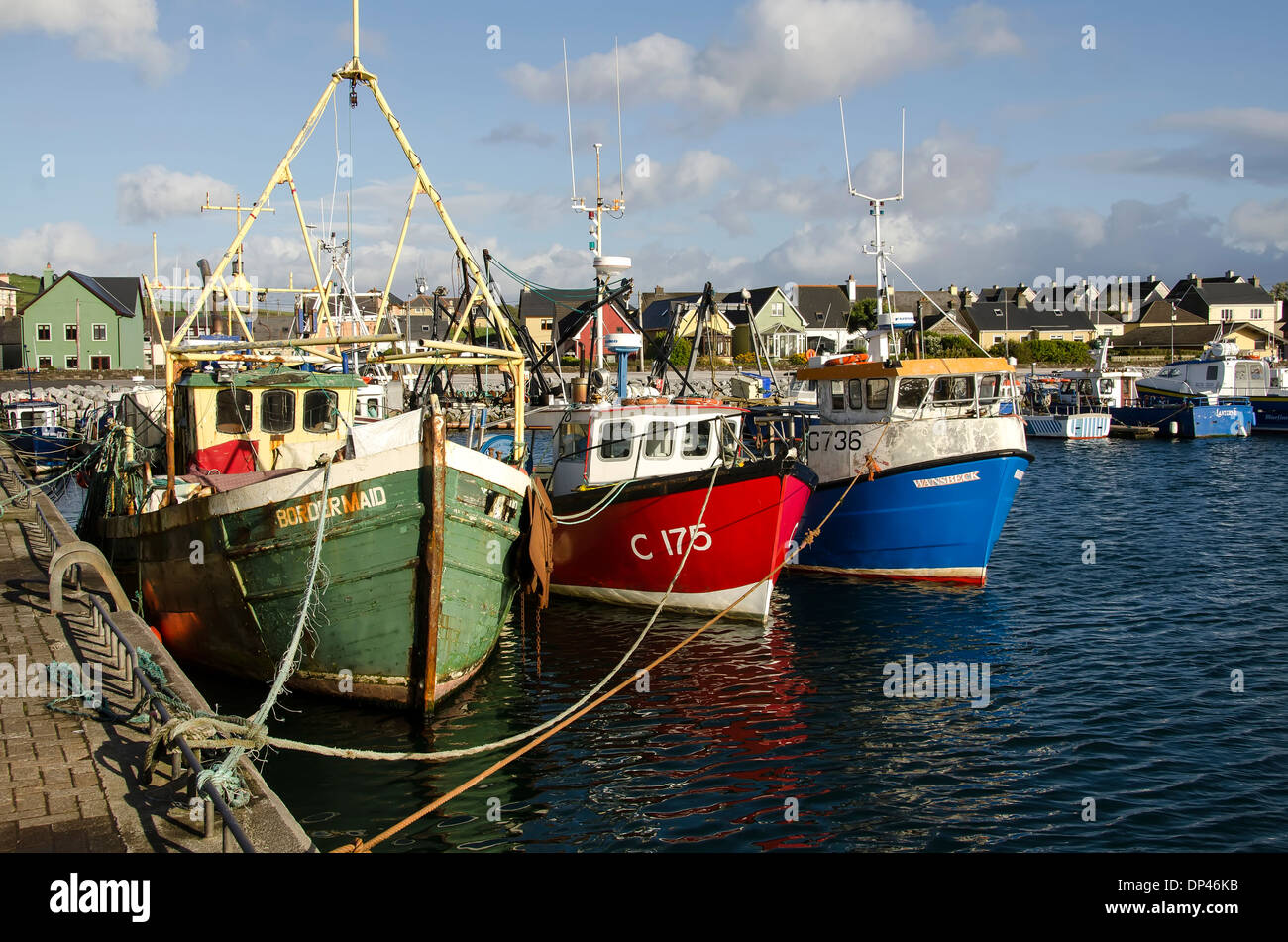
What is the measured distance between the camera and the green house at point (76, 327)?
75.1 metres

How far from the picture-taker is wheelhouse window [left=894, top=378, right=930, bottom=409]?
69.2 feet

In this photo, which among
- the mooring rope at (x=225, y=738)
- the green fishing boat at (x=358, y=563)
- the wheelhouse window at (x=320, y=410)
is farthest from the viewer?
the wheelhouse window at (x=320, y=410)

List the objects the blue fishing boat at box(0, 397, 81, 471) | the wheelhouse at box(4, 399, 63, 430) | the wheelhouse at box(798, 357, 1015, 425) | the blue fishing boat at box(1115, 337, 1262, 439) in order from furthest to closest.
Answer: the blue fishing boat at box(1115, 337, 1262, 439), the wheelhouse at box(4, 399, 63, 430), the blue fishing boat at box(0, 397, 81, 471), the wheelhouse at box(798, 357, 1015, 425)

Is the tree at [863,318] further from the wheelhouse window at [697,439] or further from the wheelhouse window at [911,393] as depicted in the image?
the wheelhouse window at [697,439]

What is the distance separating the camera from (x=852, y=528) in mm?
21578

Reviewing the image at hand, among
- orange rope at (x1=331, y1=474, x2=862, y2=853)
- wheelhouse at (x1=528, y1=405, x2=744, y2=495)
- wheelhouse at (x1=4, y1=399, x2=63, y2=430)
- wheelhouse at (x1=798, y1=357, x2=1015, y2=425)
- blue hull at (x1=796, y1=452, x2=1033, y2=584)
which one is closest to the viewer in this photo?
orange rope at (x1=331, y1=474, x2=862, y2=853)

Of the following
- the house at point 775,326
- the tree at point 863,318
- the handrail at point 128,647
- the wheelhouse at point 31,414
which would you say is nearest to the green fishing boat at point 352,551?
the handrail at point 128,647

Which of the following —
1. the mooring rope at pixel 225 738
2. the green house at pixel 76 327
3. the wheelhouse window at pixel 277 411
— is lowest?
the mooring rope at pixel 225 738

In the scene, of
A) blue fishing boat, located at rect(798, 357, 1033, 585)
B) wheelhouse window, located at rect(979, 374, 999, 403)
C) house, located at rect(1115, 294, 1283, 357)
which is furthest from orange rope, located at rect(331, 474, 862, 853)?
house, located at rect(1115, 294, 1283, 357)

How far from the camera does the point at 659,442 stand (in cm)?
1861

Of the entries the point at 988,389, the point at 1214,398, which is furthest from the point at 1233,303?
the point at 988,389

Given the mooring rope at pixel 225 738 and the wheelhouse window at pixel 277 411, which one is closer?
the mooring rope at pixel 225 738

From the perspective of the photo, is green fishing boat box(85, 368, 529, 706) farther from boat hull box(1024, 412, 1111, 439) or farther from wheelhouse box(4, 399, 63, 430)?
boat hull box(1024, 412, 1111, 439)

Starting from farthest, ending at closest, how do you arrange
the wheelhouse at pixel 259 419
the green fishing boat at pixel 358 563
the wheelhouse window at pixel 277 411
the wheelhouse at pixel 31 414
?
1. the wheelhouse at pixel 31 414
2. the wheelhouse window at pixel 277 411
3. the wheelhouse at pixel 259 419
4. the green fishing boat at pixel 358 563
